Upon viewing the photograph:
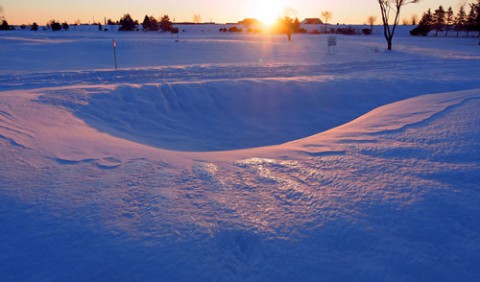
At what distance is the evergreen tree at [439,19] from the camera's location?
66.4 m

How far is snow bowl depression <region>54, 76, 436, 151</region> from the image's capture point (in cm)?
813

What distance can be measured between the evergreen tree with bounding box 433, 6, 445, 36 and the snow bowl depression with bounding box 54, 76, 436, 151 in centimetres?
6669

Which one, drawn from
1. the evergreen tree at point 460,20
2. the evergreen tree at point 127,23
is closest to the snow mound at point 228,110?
the evergreen tree at point 127,23

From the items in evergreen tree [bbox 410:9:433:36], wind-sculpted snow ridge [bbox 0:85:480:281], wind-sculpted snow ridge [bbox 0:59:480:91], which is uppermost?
evergreen tree [bbox 410:9:433:36]

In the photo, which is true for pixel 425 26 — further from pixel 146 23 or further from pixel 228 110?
pixel 228 110

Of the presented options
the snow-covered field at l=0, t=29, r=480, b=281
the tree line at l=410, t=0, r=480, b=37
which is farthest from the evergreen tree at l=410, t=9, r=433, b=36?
the snow-covered field at l=0, t=29, r=480, b=281

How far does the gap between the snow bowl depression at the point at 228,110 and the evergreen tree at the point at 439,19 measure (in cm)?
6669

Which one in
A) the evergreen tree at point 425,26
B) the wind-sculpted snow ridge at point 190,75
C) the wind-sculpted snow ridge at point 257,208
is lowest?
the wind-sculpted snow ridge at point 257,208

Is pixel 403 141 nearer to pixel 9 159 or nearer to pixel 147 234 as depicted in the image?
pixel 147 234

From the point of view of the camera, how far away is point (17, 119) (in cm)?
667

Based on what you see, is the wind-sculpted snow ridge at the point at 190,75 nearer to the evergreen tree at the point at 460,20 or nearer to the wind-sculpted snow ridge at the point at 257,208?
the wind-sculpted snow ridge at the point at 257,208

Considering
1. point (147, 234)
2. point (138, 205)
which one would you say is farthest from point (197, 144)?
point (147, 234)

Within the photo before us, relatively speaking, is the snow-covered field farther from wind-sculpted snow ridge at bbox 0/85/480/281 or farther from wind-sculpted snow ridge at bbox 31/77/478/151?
wind-sculpted snow ridge at bbox 31/77/478/151

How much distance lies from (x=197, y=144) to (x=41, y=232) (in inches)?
185
